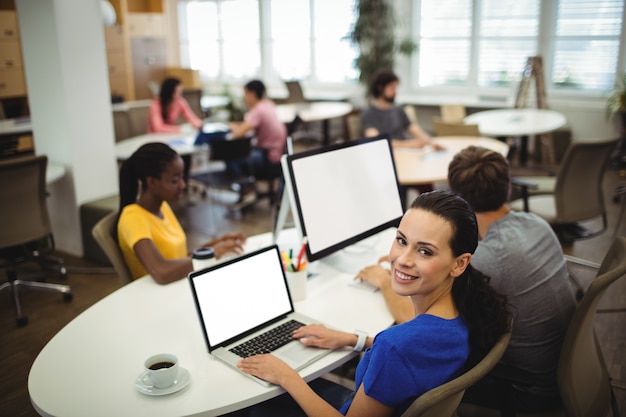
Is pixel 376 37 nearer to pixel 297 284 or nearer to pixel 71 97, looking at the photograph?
pixel 71 97

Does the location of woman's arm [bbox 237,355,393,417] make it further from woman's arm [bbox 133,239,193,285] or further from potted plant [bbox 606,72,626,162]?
potted plant [bbox 606,72,626,162]

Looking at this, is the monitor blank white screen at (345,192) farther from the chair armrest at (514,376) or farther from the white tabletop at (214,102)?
the white tabletop at (214,102)

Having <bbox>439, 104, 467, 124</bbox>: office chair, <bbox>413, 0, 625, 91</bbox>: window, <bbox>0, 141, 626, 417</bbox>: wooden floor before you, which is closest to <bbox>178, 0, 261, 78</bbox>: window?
<bbox>413, 0, 625, 91</bbox>: window

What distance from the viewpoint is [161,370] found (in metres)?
1.40

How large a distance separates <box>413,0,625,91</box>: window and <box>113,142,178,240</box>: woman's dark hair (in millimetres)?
6470

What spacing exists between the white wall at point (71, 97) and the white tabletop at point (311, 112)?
2412 mm

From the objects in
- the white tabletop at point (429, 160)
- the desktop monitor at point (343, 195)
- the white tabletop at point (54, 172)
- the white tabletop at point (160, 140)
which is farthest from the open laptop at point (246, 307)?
the white tabletop at point (160, 140)

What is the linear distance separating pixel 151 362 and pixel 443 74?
7.62 m

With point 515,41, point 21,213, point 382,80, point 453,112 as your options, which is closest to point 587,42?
point 515,41

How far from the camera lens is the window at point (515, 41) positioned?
696 centimetres

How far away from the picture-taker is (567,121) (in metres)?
7.18

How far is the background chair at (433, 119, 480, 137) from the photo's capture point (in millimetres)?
4914

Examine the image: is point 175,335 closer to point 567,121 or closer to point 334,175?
point 334,175

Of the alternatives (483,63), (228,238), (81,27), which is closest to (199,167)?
(81,27)
